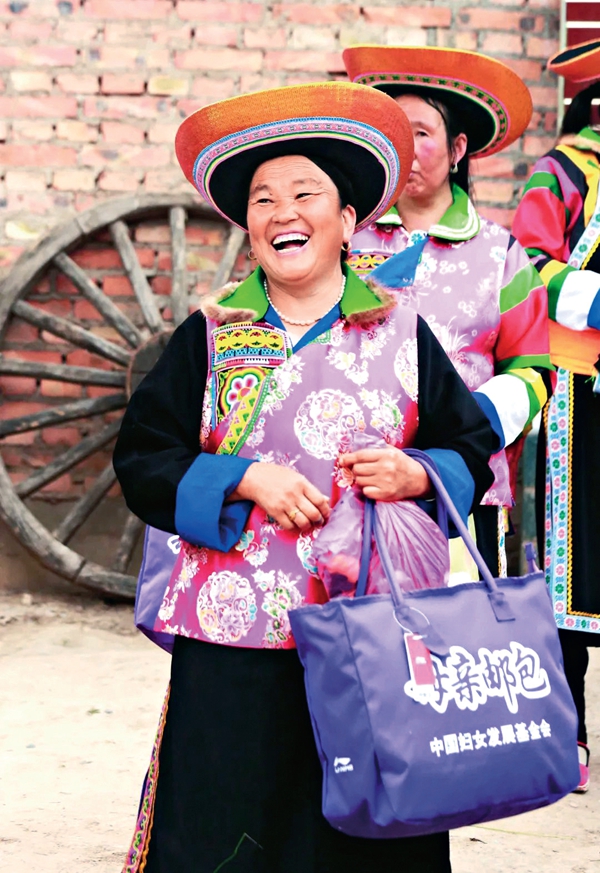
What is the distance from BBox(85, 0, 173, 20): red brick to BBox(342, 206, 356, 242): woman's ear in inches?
129

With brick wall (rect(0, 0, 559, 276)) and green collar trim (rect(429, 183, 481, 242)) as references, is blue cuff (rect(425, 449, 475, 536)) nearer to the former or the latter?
green collar trim (rect(429, 183, 481, 242))

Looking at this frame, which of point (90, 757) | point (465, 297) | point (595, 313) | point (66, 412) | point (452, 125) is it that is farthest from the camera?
point (66, 412)

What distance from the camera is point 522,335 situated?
2.40 m

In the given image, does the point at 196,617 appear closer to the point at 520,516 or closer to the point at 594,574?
the point at 594,574

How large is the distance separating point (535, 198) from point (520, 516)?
2013 mm

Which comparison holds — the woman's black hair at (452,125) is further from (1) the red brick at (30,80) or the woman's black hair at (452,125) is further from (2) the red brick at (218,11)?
(1) the red brick at (30,80)

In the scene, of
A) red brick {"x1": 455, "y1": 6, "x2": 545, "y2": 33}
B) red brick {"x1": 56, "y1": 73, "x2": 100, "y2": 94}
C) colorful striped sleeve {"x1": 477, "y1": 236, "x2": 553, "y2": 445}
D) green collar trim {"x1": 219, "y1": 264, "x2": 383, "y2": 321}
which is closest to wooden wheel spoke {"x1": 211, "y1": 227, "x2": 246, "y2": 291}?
red brick {"x1": 56, "y1": 73, "x2": 100, "y2": 94}

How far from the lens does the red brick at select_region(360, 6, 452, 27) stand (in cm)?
475

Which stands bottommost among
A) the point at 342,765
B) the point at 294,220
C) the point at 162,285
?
the point at 342,765

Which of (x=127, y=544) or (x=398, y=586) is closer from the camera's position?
(x=398, y=586)

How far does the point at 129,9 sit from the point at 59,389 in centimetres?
159

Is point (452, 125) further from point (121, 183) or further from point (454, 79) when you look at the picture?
point (121, 183)

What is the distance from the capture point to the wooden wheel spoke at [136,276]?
184 inches

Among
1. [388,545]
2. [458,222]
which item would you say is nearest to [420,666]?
[388,545]
